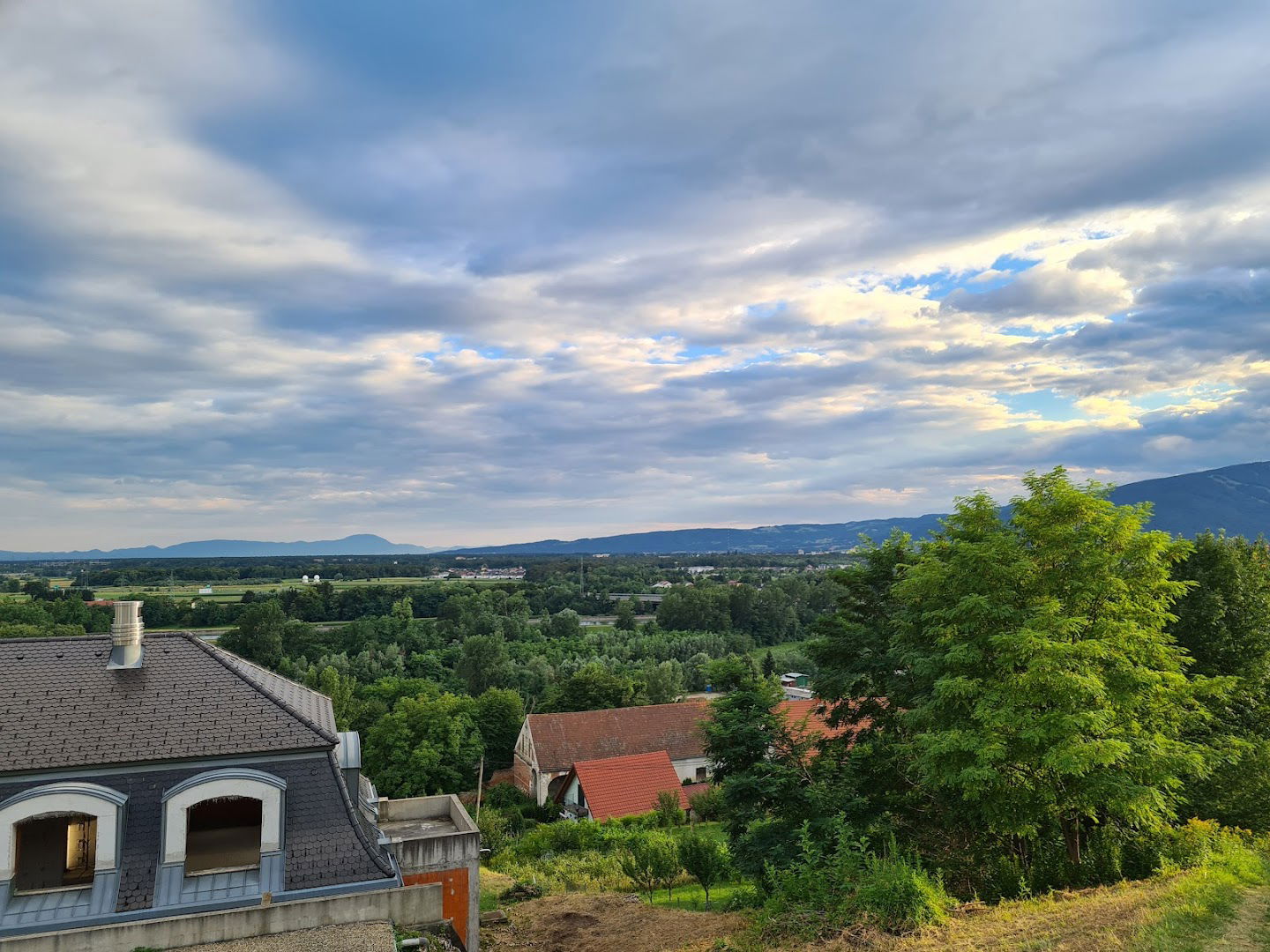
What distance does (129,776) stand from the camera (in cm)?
1277

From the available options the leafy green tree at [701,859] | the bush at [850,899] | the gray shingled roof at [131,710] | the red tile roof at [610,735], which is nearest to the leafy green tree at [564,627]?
the red tile roof at [610,735]

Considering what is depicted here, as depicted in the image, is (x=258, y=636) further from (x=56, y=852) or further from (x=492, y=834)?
(x=56, y=852)

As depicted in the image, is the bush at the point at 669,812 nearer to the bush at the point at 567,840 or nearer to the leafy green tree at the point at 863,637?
the bush at the point at 567,840

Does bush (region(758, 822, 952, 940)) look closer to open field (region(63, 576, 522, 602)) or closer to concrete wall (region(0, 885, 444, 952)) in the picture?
concrete wall (region(0, 885, 444, 952))

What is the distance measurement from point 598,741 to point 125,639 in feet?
139

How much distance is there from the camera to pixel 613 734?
178ft

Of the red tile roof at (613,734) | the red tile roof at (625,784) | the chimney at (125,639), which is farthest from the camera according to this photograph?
the red tile roof at (613,734)

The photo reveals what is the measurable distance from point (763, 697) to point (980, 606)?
5877 millimetres

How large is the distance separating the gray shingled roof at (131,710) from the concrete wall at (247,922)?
250 cm

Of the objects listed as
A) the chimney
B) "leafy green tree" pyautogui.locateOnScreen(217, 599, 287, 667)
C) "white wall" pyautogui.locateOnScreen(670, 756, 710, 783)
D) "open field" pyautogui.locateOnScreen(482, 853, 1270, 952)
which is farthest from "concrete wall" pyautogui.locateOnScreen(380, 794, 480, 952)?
"leafy green tree" pyautogui.locateOnScreen(217, 599, 287, 667)

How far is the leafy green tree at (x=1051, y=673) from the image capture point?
51.8 ft

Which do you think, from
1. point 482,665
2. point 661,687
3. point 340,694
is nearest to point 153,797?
point 340,694

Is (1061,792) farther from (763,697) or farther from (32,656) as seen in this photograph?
(32,656)

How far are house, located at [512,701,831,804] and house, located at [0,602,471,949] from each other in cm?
3821
